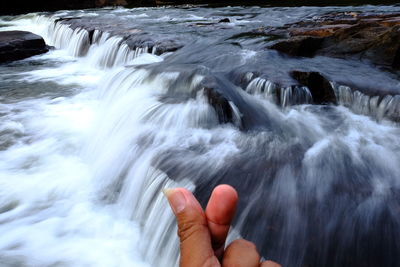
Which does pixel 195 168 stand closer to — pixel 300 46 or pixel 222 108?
pixel 222 108

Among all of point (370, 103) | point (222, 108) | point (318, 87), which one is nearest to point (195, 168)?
point (222, 108)

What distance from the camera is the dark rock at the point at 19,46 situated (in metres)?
11.5

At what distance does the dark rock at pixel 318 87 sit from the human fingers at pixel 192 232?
4.49 meters

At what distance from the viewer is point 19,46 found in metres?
12.0

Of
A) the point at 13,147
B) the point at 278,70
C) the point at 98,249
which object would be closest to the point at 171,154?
the point at 98,249

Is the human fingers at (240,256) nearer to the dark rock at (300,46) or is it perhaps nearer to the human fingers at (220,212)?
the human fingers at (220,212)

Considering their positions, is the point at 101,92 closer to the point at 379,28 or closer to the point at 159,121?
the point at 159,121

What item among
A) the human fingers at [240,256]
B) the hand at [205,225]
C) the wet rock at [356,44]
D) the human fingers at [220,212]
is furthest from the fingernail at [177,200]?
the wet rock at [356,44]

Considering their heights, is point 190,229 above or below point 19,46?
above

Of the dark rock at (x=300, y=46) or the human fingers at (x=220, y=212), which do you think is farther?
the dark rock at (x=300, y=46)

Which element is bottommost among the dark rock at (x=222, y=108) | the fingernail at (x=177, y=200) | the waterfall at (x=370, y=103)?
the waterfall at (x=370, y=103)

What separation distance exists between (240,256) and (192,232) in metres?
0.29

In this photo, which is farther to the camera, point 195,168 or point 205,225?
point 195,168

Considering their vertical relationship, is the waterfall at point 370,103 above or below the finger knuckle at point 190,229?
below
